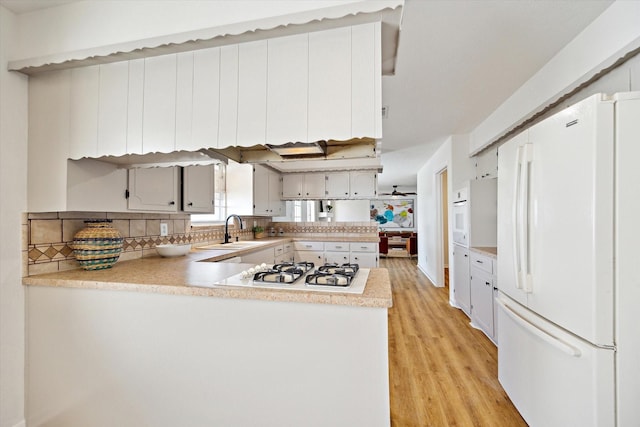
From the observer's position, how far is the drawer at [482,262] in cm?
264

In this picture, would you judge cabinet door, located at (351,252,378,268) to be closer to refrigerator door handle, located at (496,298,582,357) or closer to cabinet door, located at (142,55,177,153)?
refrigerator door handle, located at (496,298,582,357)

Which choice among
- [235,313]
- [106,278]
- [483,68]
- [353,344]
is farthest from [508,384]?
[106,278]

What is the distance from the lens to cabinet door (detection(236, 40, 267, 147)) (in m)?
1.39

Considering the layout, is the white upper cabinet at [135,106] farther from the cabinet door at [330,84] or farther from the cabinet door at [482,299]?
the cabinet door at [482,299]

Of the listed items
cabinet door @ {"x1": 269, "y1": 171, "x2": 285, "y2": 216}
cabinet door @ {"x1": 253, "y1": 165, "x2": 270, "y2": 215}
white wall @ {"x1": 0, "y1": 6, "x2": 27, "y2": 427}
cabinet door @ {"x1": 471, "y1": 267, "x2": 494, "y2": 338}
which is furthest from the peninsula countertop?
cabinet door @ {"x1": 269, "y1": 171, "x2": 285, "y2": 216}

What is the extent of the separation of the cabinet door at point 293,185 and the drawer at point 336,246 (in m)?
1.10

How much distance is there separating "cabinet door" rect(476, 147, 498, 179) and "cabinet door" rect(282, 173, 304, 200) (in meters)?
2.87

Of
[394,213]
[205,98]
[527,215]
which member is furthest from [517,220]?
[394,213]

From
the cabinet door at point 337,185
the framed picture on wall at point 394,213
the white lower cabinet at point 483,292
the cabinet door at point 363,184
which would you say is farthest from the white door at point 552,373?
the framed picture on wall at point 394,213

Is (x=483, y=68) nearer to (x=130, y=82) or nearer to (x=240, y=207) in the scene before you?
(x=130, y=82)

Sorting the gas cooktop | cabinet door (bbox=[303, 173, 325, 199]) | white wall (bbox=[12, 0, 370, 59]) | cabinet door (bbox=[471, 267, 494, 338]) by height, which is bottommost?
cabinet door (bbox=[471, 267, 494, 338])

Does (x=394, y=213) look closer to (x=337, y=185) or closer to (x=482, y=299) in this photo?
(x=337, y=185)

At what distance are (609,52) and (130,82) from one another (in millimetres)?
2602

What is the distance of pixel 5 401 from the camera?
1587mm
